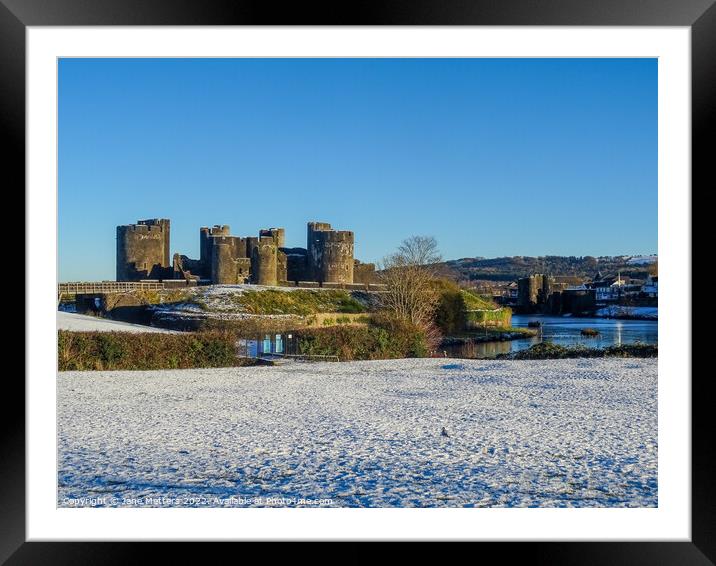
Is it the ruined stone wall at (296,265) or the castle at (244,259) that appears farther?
the ruined stone wall at (296,265)

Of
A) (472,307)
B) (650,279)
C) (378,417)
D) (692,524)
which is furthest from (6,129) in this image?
(650,279)

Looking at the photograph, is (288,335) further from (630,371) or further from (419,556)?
(419,556)

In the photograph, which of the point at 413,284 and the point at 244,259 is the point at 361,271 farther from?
the point at 413,284

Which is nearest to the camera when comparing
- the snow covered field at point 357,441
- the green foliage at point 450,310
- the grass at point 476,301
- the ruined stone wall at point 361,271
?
the snow covered field at point 357,441

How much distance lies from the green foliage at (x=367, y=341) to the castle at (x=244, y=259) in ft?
45.0

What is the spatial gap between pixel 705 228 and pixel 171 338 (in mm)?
9249

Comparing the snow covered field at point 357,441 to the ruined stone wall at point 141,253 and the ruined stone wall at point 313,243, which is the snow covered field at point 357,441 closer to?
Result: the ruined stone wall at point 313,243

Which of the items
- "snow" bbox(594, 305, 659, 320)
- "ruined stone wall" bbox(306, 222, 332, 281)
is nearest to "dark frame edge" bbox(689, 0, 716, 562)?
"snow" bbox(594, 305, 659, 320)

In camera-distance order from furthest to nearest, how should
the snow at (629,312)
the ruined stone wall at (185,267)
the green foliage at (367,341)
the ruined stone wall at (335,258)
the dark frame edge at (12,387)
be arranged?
the ruined stone wall at (185,267), the ruined stone wall at (335,258), the snow at (629,312), the green foliage at (367,341), the dark frame edge at (12,387)

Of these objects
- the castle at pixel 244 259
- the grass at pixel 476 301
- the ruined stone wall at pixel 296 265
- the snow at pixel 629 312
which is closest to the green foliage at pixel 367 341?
the grass at pixel 476 301

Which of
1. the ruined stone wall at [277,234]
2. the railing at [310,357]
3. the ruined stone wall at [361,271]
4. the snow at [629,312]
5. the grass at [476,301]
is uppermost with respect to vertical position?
the ruined stone wall at [277,234]

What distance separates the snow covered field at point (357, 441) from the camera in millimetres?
4043

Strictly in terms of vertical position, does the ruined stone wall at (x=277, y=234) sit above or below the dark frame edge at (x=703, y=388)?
above
